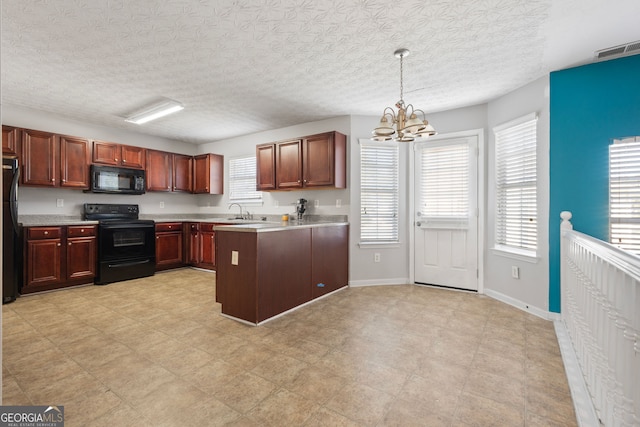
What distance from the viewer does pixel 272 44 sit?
108 inches

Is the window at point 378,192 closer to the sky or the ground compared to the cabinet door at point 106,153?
closer to the ground

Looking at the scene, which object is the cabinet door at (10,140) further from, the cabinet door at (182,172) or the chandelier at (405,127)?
the chandelier at (405,127)

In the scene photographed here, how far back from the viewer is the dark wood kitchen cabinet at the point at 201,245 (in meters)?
5.53

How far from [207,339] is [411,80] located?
3387 millimetres

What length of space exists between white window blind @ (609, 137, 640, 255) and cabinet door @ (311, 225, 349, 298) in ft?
9.41

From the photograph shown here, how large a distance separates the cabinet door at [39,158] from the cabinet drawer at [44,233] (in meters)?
0.67

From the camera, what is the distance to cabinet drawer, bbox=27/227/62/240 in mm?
4027

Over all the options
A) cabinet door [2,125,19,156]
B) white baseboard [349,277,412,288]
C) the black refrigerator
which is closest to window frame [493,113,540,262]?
white baseboard [349,277,412,288]

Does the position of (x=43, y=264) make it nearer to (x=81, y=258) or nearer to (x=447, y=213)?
(x=81, y=258)

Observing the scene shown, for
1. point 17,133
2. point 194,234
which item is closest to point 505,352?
point 194,234

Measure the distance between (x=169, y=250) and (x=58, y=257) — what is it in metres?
1.59

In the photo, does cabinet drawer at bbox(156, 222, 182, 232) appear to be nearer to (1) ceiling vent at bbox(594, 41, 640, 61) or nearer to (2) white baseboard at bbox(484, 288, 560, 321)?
(2) white baseboard at bbox(484, 288, 560, 321)

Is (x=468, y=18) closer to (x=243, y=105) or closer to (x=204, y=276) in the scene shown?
(x=243, y=105)

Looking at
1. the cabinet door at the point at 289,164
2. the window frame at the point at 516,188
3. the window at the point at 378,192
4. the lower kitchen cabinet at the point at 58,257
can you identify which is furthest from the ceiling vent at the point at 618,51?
the lower kitchen cabinet at the point at 58,257
